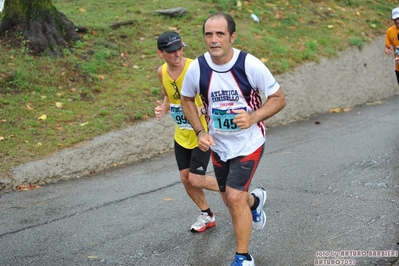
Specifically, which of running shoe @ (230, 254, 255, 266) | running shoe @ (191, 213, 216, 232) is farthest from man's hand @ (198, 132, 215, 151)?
running shoe @ (191, 213, 216, 232)

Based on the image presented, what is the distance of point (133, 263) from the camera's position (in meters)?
5.49

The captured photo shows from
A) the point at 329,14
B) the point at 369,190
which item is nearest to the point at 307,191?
the point at 369,190

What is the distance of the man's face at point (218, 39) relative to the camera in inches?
195

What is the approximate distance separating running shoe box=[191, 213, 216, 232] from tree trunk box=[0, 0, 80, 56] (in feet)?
19.7

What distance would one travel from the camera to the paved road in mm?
5668

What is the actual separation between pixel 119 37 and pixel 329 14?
22.4 ft

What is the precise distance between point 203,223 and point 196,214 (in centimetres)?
61

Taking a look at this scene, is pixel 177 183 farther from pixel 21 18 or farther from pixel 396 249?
pixel 21 18

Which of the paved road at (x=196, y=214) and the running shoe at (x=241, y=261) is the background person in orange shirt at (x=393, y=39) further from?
the running shoe at (x=241, y=261)

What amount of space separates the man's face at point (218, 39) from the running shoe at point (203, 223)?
1930 mm

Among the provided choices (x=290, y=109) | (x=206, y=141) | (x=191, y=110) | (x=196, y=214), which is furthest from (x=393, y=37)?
(x=206, y=141)

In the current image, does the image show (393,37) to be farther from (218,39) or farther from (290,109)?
(218,39)

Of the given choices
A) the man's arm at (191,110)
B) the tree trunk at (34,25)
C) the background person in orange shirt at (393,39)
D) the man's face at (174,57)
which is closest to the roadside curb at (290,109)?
the background person in orange shirt at (393,39)

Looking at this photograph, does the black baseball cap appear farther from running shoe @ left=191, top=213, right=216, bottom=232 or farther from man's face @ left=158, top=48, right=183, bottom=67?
running shoe @ left=191, top=213, right=216, bottom=232
